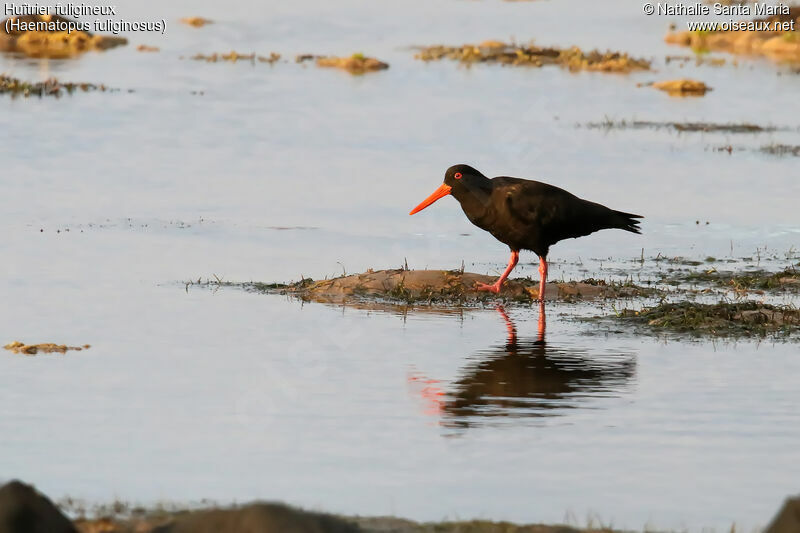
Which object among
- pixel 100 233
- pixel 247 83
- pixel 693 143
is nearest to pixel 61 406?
pixel 100 233

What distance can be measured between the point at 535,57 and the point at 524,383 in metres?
40.0

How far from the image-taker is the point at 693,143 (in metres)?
32.4

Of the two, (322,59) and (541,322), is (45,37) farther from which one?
(541,322)

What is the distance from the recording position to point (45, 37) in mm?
54375

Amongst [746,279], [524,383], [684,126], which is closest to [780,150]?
[684,126]

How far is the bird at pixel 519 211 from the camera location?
1648 centimetres

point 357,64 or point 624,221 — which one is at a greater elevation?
point 357,64

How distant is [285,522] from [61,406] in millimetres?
4685

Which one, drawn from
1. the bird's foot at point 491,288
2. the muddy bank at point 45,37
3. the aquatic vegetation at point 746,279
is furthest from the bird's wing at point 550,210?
the muddy bank at point 45,37

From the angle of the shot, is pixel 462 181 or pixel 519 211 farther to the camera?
pixel 462 181

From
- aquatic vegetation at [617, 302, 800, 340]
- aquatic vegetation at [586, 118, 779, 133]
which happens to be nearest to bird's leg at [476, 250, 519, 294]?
aquatic vegetation at [617, 302, 800, 340]

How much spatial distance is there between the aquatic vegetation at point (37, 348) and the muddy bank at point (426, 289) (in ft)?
11.2

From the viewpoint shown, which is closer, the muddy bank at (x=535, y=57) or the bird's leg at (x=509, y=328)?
the bird's leg at (x=509, y=328)

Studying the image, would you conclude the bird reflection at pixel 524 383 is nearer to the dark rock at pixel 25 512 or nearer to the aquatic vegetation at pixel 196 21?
the dark rock at pixel 25 512
